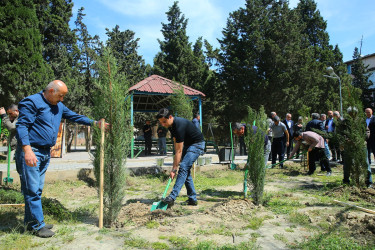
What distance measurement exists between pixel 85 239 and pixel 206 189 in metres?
3.56

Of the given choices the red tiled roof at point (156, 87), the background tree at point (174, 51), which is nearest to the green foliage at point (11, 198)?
the red tiled roof at point (156, 87)

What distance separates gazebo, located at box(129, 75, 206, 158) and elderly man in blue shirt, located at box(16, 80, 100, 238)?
16.6ft

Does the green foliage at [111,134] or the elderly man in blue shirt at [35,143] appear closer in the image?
the elderly man in blue shirt at [35,143]

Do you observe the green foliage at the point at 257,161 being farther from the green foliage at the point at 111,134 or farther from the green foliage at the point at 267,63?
the green foliage at the point at 267,63

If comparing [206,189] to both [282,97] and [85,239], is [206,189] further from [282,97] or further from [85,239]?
[282,97]

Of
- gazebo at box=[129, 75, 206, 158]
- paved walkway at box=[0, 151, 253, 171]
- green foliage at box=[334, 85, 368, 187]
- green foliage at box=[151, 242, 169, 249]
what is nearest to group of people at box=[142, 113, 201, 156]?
gazebo at box=[129, 75, 206, 158]

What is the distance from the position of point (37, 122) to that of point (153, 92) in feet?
29.6

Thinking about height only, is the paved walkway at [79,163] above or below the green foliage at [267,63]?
below

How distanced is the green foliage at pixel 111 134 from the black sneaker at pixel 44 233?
0.71 meters

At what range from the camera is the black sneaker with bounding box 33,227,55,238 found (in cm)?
334

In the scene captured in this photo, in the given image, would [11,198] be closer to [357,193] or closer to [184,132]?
[184,132]

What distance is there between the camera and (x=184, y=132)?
15.4 ft

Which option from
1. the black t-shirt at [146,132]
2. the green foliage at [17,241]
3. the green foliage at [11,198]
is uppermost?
the black t-shirt at [146,132]

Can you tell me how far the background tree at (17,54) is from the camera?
10422 millimetres
